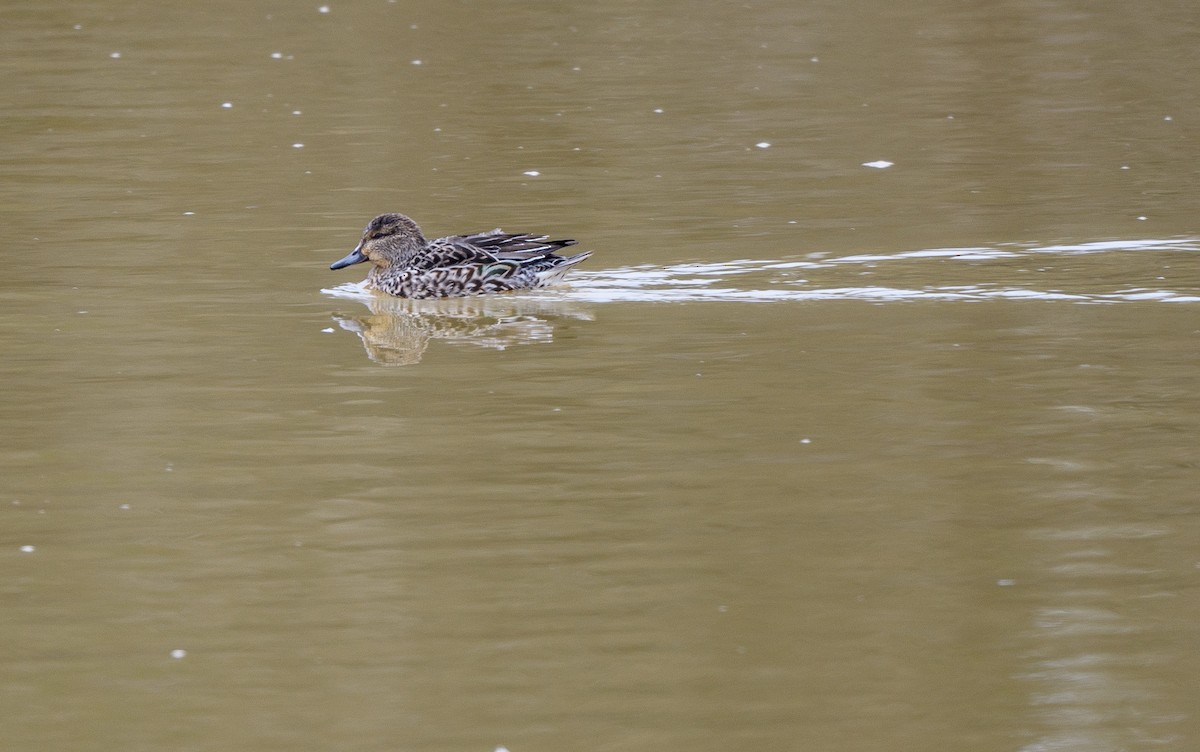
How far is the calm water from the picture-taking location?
5.71 meters

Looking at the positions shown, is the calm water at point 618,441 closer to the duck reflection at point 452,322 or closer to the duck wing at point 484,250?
the duck reflection at point 452,322

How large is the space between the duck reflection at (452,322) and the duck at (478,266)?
0.07 metres

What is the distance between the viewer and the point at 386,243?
491 inches

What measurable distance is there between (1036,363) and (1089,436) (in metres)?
1.36

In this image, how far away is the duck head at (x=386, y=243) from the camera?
1245cm

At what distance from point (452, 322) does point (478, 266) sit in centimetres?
67

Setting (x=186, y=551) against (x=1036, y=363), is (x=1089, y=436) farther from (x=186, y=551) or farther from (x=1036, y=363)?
(x=186, y=551)

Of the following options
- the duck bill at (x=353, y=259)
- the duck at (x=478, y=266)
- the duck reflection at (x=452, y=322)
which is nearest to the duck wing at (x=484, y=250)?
the duck at (x=478, y=266)

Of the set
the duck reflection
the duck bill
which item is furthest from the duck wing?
the duck bill

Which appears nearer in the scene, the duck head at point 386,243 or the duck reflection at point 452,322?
the duck reflection at point 452,322

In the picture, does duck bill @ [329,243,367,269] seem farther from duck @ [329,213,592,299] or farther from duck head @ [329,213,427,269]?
duck @ [329,213,592,299]

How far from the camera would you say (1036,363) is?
9594 millimetres

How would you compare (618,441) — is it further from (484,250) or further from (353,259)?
(353,259)

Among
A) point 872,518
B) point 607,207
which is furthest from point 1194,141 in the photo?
point 872,518
